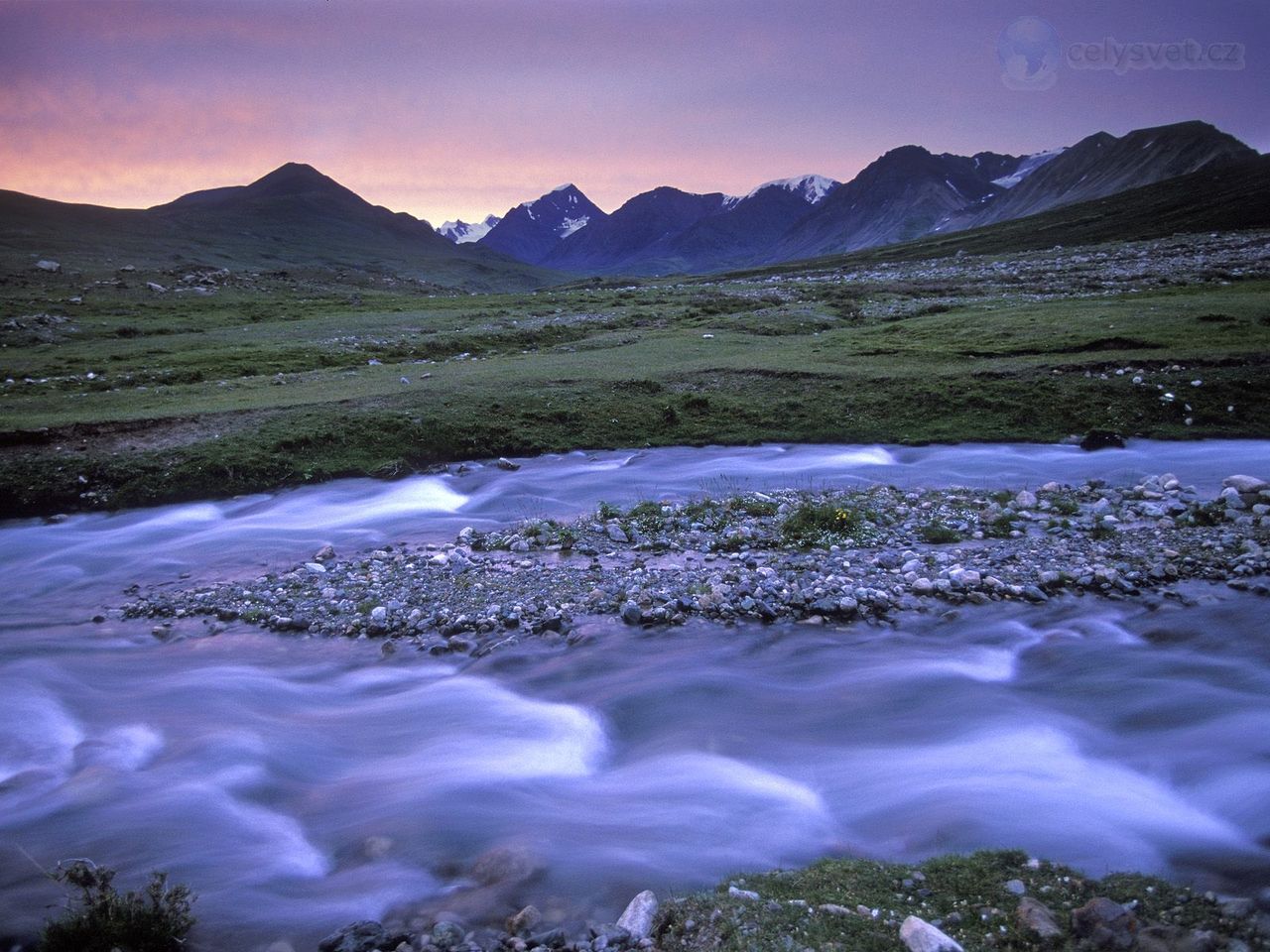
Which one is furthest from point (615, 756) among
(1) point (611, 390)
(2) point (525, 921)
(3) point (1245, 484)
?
(1) point (611, 390)

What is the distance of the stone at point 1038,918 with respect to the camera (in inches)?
197

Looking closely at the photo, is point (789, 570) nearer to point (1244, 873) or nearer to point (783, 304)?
point (1244, 873)

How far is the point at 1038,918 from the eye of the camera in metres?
5.12

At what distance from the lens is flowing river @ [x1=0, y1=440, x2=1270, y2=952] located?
6879 mm

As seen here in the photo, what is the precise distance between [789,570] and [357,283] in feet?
424

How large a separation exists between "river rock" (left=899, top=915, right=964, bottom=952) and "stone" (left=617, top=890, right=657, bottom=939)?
1.80 metres

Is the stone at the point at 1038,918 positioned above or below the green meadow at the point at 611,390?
below

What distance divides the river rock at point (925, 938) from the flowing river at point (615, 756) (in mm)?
1800


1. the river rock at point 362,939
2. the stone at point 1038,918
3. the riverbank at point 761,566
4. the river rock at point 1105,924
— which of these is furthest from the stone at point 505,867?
the riverbank at point 761,566

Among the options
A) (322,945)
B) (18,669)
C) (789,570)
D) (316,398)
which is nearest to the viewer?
(322,945)

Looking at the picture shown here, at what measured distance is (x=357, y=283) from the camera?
128m

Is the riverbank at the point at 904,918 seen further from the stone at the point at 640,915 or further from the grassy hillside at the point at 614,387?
the grassy hillside at the point at 614,387

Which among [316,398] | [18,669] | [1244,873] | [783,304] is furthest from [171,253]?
[1244,873]

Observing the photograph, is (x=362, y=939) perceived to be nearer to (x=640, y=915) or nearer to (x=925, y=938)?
(x=640, y=915)
